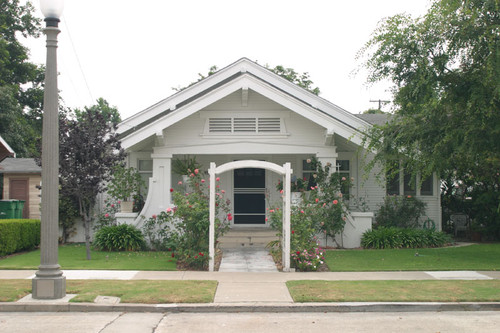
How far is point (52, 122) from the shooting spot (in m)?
8.79

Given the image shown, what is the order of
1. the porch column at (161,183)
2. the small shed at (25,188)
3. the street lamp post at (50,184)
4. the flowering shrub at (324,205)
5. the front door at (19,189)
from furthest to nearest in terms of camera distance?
the front door at (19,189) → the small shed at (25,188) → the porch column at (161,183) → the flowering shrub at (324,205) → the street lamp post at (50,184)

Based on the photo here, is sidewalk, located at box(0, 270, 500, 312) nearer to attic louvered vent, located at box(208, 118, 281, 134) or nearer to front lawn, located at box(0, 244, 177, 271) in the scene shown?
front lawn, located at box(0, 244, 177, 271)

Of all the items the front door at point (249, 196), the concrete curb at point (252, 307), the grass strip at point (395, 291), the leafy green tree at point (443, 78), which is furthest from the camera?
the front door at point (249, 196)

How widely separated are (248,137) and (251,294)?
23.9ft

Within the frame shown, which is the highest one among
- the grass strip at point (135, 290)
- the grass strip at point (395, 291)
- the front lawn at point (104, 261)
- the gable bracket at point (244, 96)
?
the gable bracket at point (244, 96)

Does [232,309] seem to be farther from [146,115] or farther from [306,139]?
[146,115]

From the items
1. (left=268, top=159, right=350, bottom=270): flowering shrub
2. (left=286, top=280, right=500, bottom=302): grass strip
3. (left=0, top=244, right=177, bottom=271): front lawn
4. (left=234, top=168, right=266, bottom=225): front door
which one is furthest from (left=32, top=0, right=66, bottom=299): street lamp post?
(left=234, top=168, right=266, bottom=225): front door

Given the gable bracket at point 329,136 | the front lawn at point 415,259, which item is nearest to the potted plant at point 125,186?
the gable bracket at point 329,136

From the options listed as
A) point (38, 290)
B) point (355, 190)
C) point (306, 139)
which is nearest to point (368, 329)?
point (38, 290)

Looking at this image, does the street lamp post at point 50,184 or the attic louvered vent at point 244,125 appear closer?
the street lamp post at point 50,184

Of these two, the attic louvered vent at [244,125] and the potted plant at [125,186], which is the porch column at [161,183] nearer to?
the potted plant at [125,186]

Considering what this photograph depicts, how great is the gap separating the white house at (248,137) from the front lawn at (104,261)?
157cm

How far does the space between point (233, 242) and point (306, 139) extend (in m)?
3.82

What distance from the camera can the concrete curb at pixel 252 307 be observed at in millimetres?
8352
